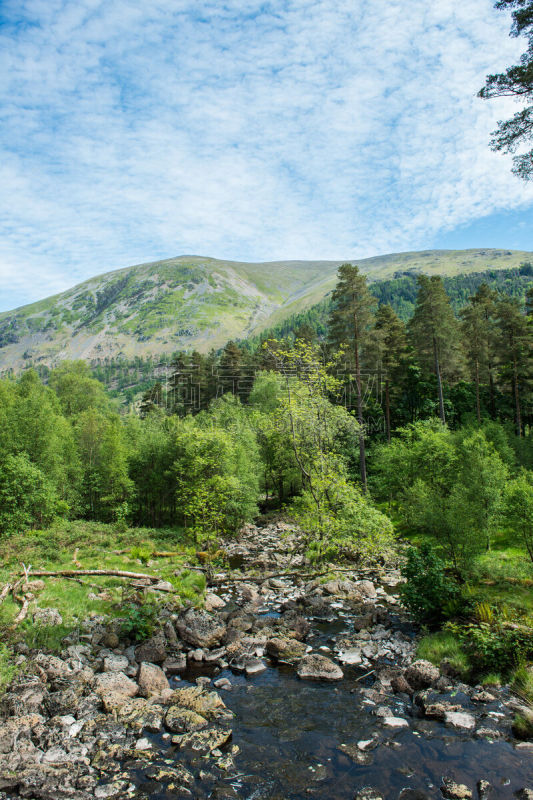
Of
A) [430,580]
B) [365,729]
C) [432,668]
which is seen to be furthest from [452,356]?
[365,729]

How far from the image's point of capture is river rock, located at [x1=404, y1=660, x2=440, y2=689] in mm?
12000

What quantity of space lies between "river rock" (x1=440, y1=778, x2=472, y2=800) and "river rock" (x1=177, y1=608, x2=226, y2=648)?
9.01 metres

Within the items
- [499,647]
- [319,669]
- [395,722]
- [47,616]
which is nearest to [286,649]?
[319,669]

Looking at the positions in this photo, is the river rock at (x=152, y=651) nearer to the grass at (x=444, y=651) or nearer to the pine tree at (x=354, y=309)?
the grass at (x=444, y=651)

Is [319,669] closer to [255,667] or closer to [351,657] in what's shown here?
[351,657]

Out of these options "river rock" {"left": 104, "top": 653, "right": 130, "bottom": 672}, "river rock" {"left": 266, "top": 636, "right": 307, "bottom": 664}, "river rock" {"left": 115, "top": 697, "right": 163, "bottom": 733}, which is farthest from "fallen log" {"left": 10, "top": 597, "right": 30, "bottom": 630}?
"river rock" {"left": 266, "top": 636, "right": 307, "bottom": 664}

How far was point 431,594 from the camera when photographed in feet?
51.5

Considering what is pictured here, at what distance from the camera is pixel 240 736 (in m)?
10.0

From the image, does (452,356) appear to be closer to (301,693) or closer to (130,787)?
(301,693)

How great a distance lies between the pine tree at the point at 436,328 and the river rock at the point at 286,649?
3428 centimetres

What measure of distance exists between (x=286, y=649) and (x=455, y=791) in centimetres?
704

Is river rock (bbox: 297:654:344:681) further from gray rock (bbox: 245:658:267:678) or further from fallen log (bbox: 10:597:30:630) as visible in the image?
fallen log (bbox: 10:597:30:630)

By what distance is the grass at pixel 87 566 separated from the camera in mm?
14734

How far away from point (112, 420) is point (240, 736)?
48.1 meters
